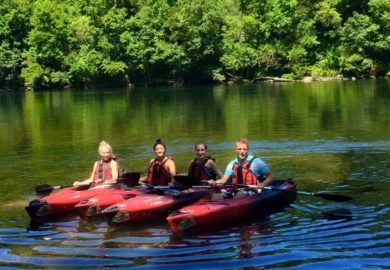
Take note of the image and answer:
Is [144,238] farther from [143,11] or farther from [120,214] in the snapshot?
[143,11]

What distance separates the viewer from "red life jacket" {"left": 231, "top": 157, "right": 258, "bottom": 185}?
37.0 feet

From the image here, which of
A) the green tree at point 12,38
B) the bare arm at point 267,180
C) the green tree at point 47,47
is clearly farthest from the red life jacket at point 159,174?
the green tree at point 12,38

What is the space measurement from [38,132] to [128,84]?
46.3 meters

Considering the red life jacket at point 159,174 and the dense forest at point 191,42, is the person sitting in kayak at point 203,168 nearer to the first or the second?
the red life jacket at point 159,174

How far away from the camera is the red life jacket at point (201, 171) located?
1206 cm

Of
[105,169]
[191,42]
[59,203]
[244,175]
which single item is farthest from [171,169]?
[191,42]

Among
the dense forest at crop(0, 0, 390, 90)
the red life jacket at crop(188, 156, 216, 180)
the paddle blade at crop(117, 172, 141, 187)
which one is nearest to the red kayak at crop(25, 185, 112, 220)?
the paddle blade at crop(117, 172, 141, 187)

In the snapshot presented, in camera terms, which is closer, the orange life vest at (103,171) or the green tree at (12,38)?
the orange life vest at (103,171)

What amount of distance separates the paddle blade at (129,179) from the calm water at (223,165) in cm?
131

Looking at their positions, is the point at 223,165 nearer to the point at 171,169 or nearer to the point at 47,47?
the point at 171,169

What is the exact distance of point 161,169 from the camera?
12.1 m

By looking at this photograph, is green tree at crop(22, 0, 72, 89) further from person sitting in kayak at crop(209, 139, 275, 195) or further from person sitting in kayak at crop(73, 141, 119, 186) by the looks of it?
person sitting in kayak at crop(209, 139, 275, 195)

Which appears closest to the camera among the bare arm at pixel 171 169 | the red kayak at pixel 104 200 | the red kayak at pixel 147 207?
the red kayak at pixel 147 207

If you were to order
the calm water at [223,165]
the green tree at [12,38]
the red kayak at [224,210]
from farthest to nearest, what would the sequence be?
the green tree at [12,38] → the red kayak at [224,210] → the calm water at [223,165]
